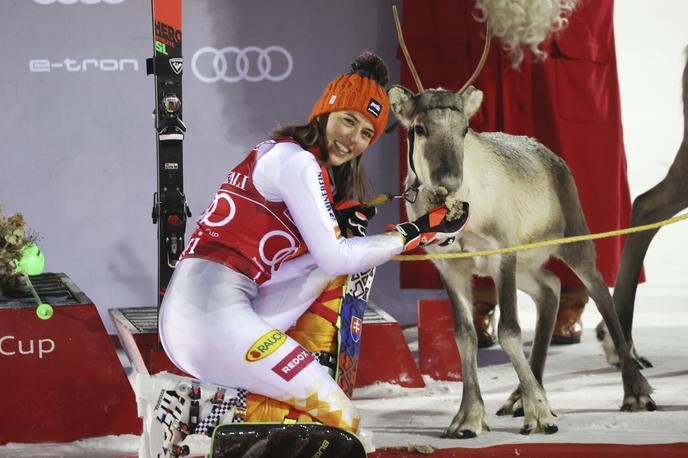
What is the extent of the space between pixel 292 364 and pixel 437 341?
2.03m

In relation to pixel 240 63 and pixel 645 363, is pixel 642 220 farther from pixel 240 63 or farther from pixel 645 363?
pixel 240 63

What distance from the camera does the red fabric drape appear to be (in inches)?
224

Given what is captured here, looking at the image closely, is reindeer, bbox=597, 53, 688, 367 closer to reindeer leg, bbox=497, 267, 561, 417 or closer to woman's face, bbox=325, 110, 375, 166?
reindeer leg, bbox=497, 267, 561, 417

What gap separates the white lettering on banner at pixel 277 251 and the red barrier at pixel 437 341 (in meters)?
1.80

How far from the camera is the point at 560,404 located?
176 inches

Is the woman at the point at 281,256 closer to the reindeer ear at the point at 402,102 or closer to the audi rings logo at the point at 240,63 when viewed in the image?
the reindeer ear at the point at 402,102

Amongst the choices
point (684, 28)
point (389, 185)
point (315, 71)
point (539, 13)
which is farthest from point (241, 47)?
point (684, 28)

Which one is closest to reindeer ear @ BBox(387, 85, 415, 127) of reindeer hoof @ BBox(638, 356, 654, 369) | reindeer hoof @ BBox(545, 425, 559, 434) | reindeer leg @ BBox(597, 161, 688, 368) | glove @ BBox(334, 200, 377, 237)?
glove @ BBox(334, 200, 377, 237)

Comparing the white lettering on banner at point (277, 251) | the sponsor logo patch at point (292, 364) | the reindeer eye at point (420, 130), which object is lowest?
the sponsor logo patch at point (292, 364)

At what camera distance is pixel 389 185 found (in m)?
6.12

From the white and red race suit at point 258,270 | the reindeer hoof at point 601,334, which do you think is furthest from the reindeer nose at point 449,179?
the reindeer hoof at point 601,334

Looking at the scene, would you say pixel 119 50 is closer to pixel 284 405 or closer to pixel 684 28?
pixel 284 405

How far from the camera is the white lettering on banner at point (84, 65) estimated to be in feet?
19.3

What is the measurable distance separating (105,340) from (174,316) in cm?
95
